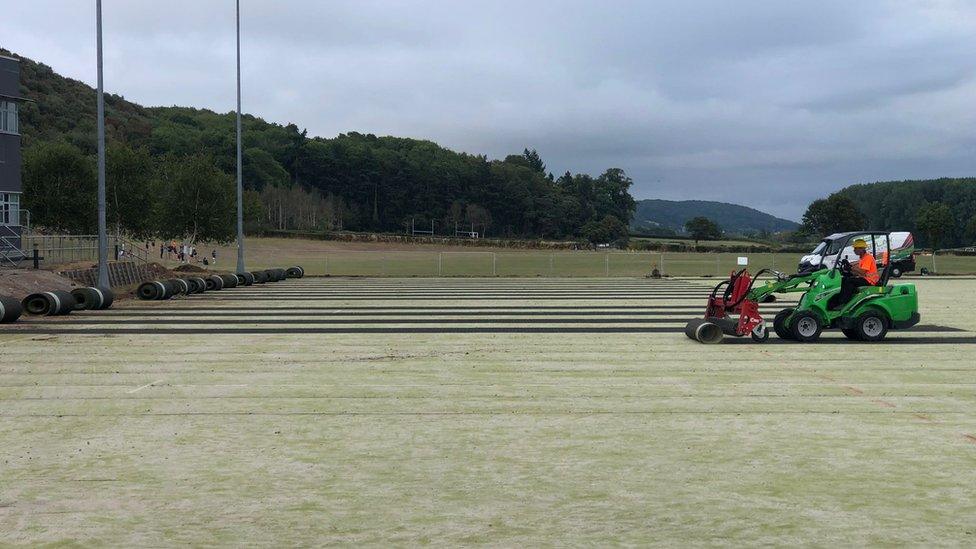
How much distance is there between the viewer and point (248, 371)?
1260 centimetres

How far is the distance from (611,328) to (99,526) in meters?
13.7

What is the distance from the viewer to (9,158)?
1534 inches

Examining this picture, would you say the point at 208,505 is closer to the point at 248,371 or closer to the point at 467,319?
the point at 248,371

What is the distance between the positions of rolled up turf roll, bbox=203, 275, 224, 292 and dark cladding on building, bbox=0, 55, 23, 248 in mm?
11342

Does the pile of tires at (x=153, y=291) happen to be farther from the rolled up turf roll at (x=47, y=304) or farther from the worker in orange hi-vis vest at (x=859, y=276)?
the worker in orange hi-vis vest at (x=859, y=276)

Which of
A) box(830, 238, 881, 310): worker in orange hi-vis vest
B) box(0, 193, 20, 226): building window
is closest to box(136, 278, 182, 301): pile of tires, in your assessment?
box(0, 193, 20, 226): building window

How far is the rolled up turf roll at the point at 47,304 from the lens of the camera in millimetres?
21312

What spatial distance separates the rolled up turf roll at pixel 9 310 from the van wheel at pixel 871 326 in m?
16.8

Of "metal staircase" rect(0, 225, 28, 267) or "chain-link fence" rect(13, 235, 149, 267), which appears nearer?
"metal staircase" rect(0, 225, 28, 267)

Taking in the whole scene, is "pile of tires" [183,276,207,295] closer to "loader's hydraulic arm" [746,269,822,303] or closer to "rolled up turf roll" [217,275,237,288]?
"rolled up turf roll" [217,275,237,288]

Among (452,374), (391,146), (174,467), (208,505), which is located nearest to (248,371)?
(452,374)

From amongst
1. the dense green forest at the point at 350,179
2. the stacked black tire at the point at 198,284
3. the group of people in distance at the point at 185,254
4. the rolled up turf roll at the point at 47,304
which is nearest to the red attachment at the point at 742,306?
the rolled up turf roll at the point at 47,304

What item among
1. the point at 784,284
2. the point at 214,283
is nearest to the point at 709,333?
the point at 784,284

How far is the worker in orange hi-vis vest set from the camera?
585 inches
